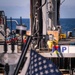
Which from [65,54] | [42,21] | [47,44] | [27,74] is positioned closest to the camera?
[27,74]

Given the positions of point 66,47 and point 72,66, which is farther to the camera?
point 72,66

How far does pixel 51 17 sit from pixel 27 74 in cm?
2534

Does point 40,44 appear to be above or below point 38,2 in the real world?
below

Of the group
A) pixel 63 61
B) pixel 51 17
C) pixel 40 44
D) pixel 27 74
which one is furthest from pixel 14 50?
pixel 27 74

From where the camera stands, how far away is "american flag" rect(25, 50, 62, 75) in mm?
8375

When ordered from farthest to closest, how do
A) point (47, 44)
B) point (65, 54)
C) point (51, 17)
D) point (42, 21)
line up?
point (51, 17) < point (42, 21) < point (47, 44) < point (65, 54)

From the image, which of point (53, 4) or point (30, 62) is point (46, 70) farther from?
point (53, 4)

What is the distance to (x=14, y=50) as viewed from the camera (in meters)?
22.4

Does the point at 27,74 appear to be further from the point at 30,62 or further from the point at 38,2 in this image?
the point at 38,2

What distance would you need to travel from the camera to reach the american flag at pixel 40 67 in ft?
27.5

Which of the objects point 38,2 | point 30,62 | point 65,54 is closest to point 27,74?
point 30,62

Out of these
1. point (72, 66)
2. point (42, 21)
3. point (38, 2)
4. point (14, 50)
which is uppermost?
point (38, 2)

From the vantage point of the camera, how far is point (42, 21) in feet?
83.4

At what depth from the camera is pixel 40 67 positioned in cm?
852
